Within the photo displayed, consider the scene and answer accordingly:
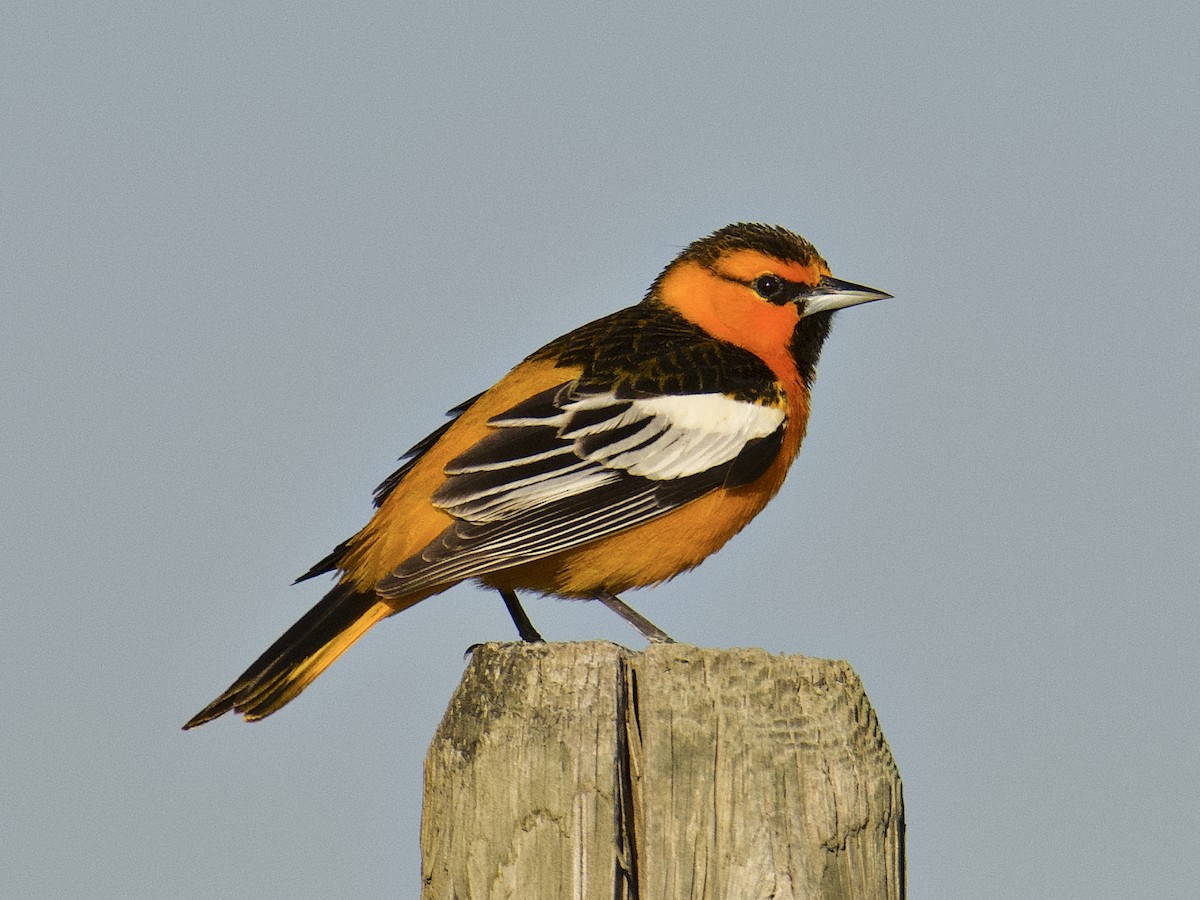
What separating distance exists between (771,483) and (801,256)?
130 cm

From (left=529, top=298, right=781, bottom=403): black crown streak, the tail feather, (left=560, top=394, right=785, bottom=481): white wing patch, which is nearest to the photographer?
the tail feather

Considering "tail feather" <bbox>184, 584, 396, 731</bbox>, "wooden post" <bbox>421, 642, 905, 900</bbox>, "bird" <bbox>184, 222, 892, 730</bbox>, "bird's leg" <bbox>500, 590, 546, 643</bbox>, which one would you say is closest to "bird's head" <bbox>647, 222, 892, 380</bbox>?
"bird" <bbox>184, 222, 892, 730</bbox>

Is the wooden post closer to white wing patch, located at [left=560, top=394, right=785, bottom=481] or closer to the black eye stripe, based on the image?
white wing patch, located at [left=560, top=394, right=785, bottom=481]

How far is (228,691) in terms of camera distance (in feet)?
14.0

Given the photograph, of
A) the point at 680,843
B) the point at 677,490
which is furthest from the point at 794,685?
the point at 677,490

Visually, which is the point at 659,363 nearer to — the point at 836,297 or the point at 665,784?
the point at 836,297

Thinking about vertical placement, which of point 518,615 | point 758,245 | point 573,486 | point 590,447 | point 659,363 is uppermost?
point 758,245

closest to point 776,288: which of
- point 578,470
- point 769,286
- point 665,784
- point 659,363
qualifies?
point 769,286

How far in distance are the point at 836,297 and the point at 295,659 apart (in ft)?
9.25

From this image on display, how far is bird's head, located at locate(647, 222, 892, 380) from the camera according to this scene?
19.4 feet

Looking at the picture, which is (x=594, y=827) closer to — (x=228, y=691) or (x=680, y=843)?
(x=680, y=843)

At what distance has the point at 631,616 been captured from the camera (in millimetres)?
4941

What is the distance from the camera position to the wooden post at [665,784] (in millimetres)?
2770

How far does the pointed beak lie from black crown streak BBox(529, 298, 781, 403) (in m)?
0.56
